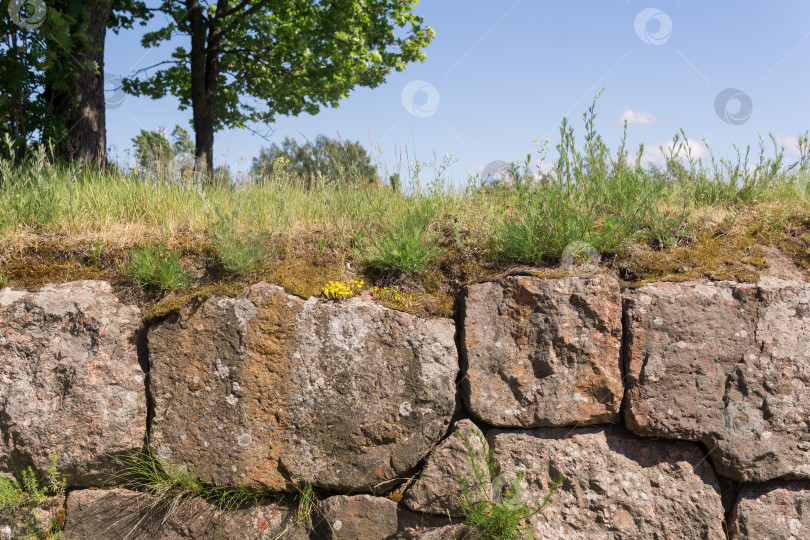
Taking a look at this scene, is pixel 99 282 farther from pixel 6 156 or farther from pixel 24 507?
pixel 6 156

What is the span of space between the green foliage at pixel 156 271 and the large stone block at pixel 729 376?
8.93 feet

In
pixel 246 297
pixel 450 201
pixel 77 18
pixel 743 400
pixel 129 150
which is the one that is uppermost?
pixel 77 18

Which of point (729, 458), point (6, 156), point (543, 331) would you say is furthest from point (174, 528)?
point (6, 156)

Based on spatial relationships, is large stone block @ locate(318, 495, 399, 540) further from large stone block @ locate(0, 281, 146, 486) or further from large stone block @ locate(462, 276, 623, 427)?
large stone block @ locate(0, 281, 146, 486)

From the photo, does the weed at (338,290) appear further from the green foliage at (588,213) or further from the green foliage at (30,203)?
the green foliage at (30,203)

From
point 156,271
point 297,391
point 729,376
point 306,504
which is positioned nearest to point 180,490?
point 306,504

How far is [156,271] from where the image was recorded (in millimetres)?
3344

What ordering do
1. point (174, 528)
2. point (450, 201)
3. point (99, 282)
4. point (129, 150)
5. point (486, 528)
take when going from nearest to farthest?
point (486, 528), point (174, 528), point (99, 282), point (450, 201), point (129, 150)

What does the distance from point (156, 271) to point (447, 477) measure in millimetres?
2136

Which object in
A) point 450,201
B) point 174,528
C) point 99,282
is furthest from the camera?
point 450,201

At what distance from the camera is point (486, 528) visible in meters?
2.89

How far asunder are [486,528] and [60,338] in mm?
2656

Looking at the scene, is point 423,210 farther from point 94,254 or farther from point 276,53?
point 276,53

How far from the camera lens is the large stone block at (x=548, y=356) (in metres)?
3.06
